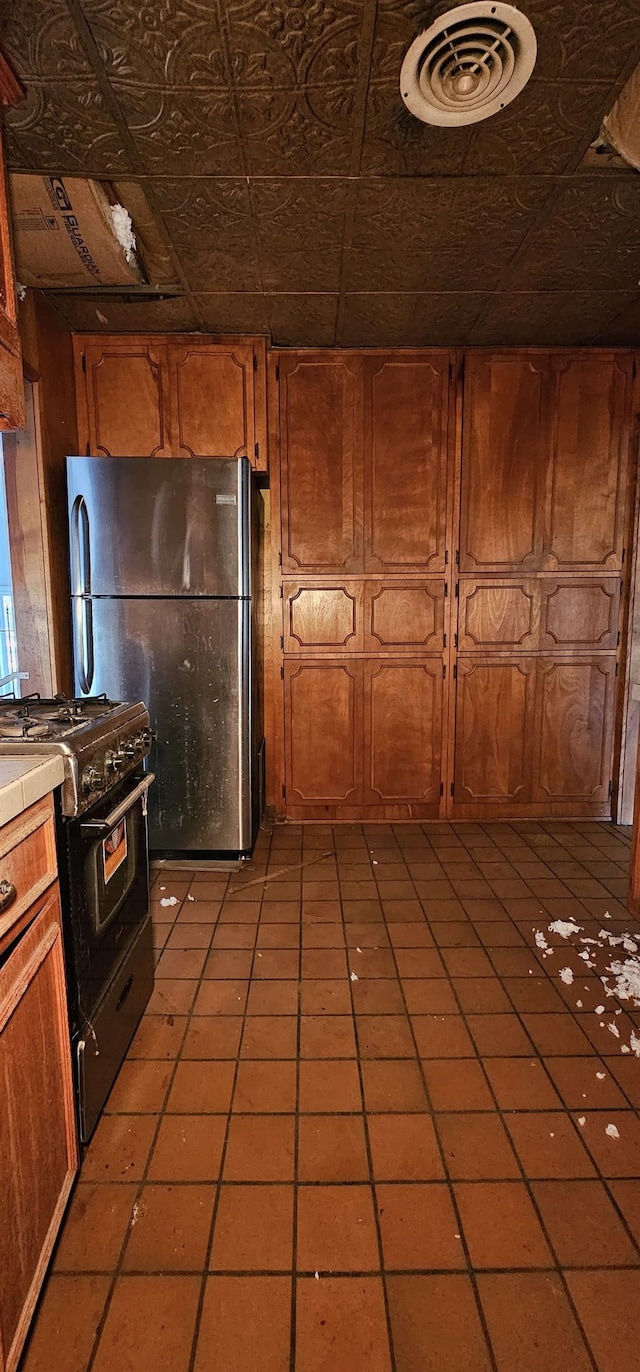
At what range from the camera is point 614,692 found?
3219 millimetres

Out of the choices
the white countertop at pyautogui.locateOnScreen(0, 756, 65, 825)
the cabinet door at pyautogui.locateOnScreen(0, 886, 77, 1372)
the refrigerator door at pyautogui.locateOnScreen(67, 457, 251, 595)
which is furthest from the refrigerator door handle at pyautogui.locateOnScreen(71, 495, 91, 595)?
the cabinet door at pyautogui.locateOnScreen(0, 886, 77, 1372)

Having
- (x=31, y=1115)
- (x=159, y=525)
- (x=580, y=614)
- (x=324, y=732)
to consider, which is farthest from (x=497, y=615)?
(x=31, y=1115)

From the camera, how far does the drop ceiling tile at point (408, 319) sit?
250cm

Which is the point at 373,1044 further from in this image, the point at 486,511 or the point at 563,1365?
the point at 486,511

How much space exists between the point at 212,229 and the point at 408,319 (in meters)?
1.02

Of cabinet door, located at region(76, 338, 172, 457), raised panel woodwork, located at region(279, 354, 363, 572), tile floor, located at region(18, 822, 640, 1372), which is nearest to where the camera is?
tile floor, located at region(18, 822, 640, 1372)

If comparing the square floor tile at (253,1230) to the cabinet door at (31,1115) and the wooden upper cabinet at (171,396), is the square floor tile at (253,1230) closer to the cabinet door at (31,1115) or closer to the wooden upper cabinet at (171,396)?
the cabinet door at (31,1115)

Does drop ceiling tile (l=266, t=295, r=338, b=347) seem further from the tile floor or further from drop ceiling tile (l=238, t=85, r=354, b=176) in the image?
the tile floor

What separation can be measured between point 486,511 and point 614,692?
47.8 inches

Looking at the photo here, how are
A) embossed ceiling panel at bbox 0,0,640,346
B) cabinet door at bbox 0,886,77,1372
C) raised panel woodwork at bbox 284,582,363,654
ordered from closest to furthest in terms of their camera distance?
cabinet door at bbox 0,886,77,1372
embossed ceiling panel at bbox 0,0,640,346
raised panel woodwork at bbox 284,582,363,654

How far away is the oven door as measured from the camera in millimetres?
1186

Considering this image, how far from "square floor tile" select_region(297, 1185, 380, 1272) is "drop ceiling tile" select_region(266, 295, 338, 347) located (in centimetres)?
297

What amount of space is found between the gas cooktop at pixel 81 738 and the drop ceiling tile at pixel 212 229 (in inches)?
62.8

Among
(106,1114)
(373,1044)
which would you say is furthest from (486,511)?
(106,1114)
